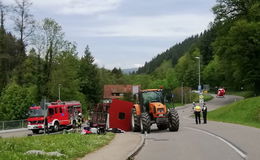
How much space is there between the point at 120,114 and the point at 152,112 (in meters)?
2.73

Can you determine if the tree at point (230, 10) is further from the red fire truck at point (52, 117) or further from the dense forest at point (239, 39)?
the red fire truck at point (52, 117)

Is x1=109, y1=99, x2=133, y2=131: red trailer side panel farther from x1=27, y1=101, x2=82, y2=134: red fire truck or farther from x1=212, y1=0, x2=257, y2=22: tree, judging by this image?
x1=212, y1=0, x2=257, y2=22: tree

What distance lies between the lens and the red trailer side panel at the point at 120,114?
27469 mm

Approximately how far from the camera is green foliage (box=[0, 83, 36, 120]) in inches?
2083

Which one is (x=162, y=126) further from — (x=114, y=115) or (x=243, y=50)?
(x=243, y=50)

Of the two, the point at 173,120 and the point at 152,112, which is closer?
the point at 173,120

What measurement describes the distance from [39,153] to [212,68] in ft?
412

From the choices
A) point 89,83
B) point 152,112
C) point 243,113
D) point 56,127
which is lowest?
point 56,127

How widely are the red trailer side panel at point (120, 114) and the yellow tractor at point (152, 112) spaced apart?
1.16 metres

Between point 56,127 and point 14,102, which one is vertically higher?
point 14,102

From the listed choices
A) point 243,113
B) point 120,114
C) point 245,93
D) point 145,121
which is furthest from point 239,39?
point 145,121

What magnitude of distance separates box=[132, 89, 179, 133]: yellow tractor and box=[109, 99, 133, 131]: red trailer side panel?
1160 millimetres

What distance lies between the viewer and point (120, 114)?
2797cm

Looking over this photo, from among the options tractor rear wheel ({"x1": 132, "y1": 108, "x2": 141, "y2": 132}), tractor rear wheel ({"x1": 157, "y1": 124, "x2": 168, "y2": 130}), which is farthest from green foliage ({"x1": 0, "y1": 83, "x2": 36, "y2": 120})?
tractor rear wheel ({"x1": 132, "y1": 108, "x2": 141, "y2": 132})
